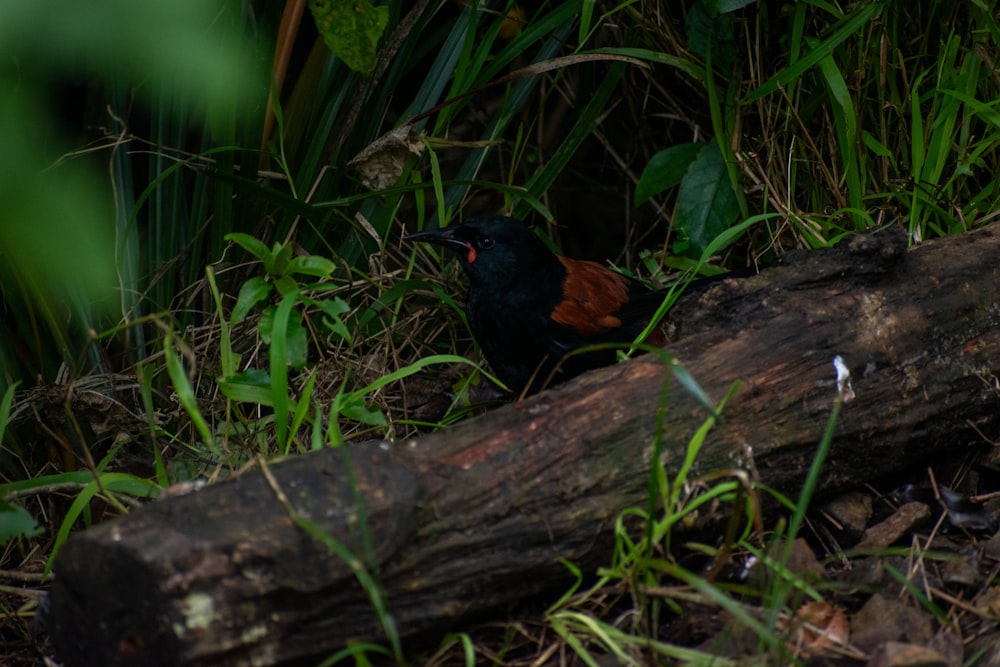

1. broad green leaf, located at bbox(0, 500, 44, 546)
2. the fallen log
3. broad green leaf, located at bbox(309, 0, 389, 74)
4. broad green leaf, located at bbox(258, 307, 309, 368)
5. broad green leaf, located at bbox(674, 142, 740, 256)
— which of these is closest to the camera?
the fallen log

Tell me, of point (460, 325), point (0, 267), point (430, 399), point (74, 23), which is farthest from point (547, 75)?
point (74, 23)

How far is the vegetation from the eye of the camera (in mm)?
2924

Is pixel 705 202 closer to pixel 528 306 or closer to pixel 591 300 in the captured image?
pixel 591 300

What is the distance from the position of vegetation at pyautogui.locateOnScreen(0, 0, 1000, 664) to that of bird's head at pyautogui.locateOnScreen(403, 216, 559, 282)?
0.12 m

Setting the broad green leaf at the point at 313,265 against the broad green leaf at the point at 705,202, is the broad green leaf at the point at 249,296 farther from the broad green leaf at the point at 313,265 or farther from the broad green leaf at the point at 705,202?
the broad green leaf at the point at 705,202

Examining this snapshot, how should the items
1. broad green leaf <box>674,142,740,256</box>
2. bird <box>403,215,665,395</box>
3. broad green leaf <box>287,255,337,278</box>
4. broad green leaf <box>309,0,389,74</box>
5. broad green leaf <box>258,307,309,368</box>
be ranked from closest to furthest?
broad green leaf <box>258,307,309,368</box> < broad green leaf <box>287,255,337,278</box> < broad green leaf <box>309,0,389,74</box> < bird <box>403,215,665,395</box> < broad green leaf <box>674,142,740,256</box>

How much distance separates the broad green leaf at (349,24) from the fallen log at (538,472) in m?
1.12

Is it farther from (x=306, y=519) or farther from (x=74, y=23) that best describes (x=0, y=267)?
(x=74, y=23)

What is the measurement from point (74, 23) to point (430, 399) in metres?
2.51

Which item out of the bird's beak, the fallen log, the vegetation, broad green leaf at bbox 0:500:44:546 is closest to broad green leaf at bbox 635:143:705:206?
the vegetation

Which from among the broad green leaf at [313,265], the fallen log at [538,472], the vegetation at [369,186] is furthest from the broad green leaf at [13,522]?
the broad green leaf at [313,265]

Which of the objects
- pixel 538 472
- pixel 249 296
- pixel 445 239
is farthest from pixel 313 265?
pixel 538 472

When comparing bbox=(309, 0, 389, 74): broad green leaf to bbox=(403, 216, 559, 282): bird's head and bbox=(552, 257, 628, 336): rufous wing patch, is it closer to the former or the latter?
bbox=(403, 216, 559, 282): bird's head

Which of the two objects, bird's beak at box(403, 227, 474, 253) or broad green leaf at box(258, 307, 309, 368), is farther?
bird's beak at box(403, 227, 474, 253)
